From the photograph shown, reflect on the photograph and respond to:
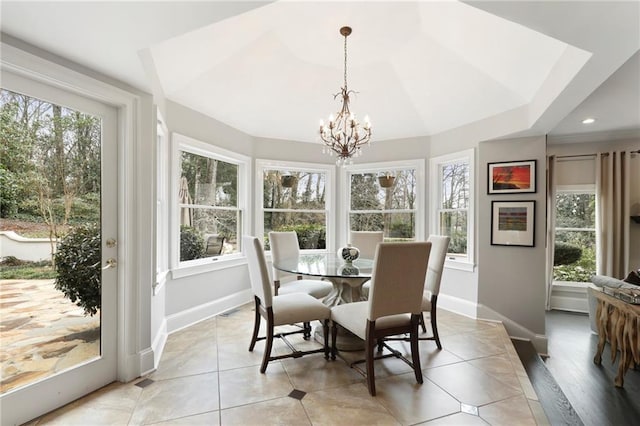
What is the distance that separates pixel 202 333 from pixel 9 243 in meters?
1.88

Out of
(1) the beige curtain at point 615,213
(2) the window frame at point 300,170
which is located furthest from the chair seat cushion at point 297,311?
(1) the beige curtain at point 615,213

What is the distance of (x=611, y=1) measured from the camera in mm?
1474

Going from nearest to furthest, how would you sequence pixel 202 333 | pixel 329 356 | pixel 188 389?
pixel 188 389
pixel 329 356
pixel 202 333

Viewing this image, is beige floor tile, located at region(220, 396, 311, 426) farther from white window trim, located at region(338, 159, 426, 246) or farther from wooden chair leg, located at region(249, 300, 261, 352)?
white window trim, located at region(338, 159, 426, 246)

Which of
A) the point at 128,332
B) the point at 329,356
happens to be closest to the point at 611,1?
the point at 329,356

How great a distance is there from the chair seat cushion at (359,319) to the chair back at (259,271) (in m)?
0.58

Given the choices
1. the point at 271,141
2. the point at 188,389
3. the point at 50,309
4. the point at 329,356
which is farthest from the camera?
the point at 271,141

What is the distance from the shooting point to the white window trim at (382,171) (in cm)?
449

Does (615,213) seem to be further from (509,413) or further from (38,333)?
(38,333)

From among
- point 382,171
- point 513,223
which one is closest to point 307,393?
point 513,223

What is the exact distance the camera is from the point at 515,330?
141 inches

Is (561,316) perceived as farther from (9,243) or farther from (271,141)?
(9,243)

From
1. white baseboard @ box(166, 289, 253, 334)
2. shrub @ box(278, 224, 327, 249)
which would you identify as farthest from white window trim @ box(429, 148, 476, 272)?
white baseboard @ box(166, 289, 253, 334)

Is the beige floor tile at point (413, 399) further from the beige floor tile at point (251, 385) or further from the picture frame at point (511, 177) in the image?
the picture frame at point (511, 177)
